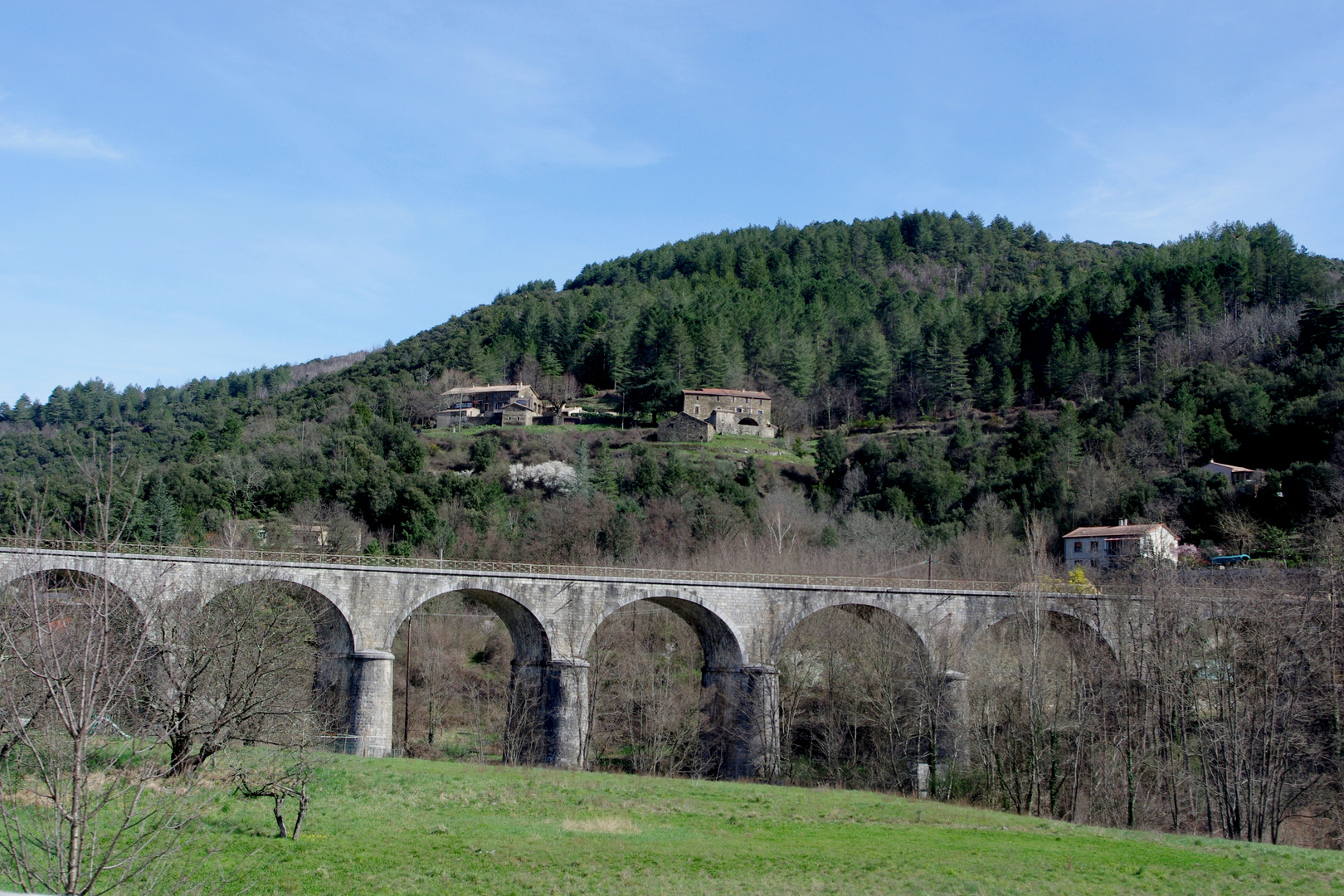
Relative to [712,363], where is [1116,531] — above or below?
below

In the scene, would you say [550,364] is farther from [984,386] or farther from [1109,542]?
[1109,542]

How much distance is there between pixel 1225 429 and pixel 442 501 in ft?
157

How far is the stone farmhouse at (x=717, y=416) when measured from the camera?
254 feet

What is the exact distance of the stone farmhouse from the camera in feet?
254

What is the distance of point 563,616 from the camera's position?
105ft

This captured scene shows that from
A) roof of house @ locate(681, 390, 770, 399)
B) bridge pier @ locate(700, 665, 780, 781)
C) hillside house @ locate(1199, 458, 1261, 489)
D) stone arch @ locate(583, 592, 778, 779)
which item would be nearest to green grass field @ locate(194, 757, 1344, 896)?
bridge pier @ locate(700, 665, 780, 781)

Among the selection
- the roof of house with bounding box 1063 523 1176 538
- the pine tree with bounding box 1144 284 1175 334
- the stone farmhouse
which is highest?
the pine tree with bounding box 1144 284 1175 334

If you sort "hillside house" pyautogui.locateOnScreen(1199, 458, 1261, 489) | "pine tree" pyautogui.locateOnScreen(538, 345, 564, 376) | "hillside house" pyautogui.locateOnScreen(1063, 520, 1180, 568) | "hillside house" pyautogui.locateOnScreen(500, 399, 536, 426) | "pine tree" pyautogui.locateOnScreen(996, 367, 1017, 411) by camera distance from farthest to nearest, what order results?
"pine tree" pyautogui.locateOnScreen(538, 345, 564, 376), "hillside house" pyautogui.locateOnScreen(500, 399, 536, 426), "pine tree" pyautogui.locateOnScreen(996, 367, 1017, 411), "hillside house" pyautogui.locateOnScreen(1199, 458, 1261, 489), "hillside house" pyautogui.locateOnScreen(1063, 520, 1180, 568)

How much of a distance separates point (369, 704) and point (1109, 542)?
3996 centimetres

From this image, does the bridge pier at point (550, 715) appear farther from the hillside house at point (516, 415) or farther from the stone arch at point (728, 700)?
the hillside house at point (516, 415)

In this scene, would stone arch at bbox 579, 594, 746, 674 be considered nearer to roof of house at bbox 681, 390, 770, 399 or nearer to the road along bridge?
the road along bridge

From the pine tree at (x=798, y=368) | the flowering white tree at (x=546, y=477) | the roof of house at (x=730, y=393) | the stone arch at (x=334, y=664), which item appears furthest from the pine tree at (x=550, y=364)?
the stone arch at (x=334, y=664)

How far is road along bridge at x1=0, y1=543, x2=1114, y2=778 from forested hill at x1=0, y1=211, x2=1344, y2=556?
18.4 m

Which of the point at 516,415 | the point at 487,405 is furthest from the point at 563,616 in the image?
the point at 487,405
